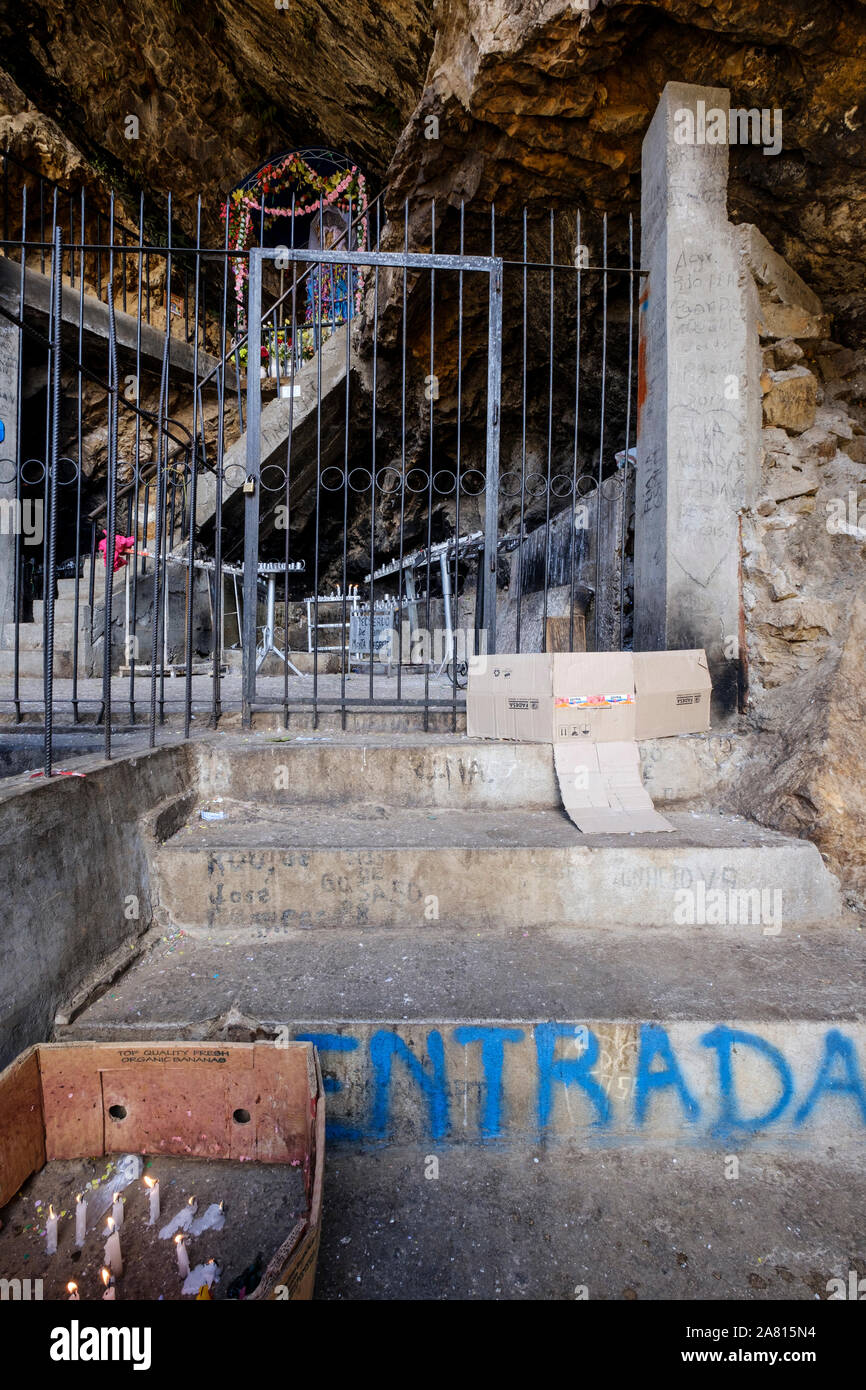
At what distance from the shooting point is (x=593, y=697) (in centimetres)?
288

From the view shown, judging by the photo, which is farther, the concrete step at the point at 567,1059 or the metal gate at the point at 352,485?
the metal gate at the point at 352,485

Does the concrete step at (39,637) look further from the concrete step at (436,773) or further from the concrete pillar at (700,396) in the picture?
the concrete pillar at (700,396)

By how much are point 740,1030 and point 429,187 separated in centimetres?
634

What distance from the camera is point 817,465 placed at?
3.70 m

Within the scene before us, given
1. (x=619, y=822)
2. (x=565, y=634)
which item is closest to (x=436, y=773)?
(x=619, y=822)

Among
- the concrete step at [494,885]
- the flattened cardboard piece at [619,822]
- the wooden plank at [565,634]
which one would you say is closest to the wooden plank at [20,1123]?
the concrete step at [494,885]

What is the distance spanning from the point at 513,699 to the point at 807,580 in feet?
5.78

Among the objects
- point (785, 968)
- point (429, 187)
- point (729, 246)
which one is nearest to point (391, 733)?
point (785, 968)

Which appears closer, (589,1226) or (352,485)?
(589,1226)

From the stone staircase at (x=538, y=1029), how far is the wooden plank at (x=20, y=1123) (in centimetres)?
18

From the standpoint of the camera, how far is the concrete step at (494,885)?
7.37ft

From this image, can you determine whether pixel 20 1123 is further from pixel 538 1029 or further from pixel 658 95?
pixel 658 95

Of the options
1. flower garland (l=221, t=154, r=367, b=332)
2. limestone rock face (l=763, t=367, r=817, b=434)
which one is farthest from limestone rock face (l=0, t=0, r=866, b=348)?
flower garland (l=221, t=154, r=367, b=332)

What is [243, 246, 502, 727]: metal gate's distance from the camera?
3.62 m
